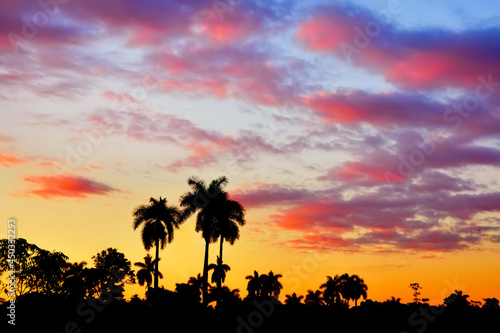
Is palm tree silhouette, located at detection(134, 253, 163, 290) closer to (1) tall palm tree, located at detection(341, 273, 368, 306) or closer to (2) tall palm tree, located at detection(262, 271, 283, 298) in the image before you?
(2) tall palm tree, located at detection(262, 271, 283, 298)

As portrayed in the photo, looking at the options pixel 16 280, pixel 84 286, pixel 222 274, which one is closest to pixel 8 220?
pixel 222 274

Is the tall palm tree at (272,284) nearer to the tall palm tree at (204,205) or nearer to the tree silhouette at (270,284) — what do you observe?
the tree silhouette at (270,284)

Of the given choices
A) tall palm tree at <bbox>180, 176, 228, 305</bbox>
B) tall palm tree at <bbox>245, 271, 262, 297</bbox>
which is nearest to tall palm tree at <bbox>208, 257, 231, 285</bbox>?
tall palm tree at <bbox>180, 176, 228, 305</bbox>

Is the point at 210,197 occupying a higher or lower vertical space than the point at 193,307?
higher

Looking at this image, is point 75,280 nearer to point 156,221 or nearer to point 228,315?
point 156,221

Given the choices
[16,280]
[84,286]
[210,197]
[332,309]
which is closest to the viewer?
[332,309]

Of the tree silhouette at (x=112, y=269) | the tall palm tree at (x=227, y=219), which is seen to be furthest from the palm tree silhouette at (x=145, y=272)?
the tall palm tree at (x=227, y=219)

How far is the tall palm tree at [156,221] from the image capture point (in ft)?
259

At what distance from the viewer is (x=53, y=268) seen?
283ft

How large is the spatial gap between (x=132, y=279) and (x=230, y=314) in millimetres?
46903

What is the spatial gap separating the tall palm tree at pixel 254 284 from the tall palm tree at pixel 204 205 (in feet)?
90.8

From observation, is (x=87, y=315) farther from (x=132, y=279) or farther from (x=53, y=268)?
(x=132, y=279)

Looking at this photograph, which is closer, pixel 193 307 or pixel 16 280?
pixel 193 307

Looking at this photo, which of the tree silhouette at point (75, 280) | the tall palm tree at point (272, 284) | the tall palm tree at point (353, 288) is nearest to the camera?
the tree silhouette at point (75, 280)
